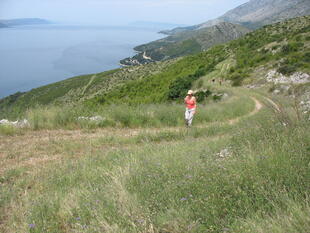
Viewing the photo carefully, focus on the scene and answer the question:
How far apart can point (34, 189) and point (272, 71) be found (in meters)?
23.4

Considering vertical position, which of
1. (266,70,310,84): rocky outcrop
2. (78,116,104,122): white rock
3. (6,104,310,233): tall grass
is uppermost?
(6,104,310,233): tall grass

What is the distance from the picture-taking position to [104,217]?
2.73m

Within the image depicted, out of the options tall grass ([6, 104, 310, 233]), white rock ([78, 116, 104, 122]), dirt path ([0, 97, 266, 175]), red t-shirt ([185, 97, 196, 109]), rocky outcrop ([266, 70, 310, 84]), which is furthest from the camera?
rocky outcrop ([266, 70, 310, 84])

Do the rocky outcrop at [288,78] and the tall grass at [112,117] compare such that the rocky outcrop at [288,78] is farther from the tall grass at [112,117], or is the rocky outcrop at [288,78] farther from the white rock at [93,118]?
the white rock at [93,118]

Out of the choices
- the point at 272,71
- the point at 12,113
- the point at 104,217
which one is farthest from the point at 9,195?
the point at 272,71

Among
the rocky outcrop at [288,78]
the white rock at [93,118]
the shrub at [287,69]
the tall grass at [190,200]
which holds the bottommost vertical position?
the rocky outcrop at [288,78]

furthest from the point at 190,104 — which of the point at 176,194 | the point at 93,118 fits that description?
the point at 176,194

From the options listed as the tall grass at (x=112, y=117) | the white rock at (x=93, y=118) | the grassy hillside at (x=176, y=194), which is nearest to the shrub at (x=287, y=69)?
the tall grass at (x=112, y=117)

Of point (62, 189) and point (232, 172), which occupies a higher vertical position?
point (232, 172)

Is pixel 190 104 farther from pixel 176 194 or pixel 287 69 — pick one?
pixel 287 69

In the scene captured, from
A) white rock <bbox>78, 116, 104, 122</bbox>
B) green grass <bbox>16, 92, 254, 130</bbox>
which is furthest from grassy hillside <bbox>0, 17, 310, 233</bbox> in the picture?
white rock <bbox>78, 116, 104, 122</bbox>

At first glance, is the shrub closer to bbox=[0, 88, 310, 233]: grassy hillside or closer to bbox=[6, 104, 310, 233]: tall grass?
bbox=[0, 88, 310, 233]: grassy hillside

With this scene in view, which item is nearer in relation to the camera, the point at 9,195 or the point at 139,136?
the point at 9,195

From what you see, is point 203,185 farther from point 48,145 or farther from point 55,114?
point 55,114
